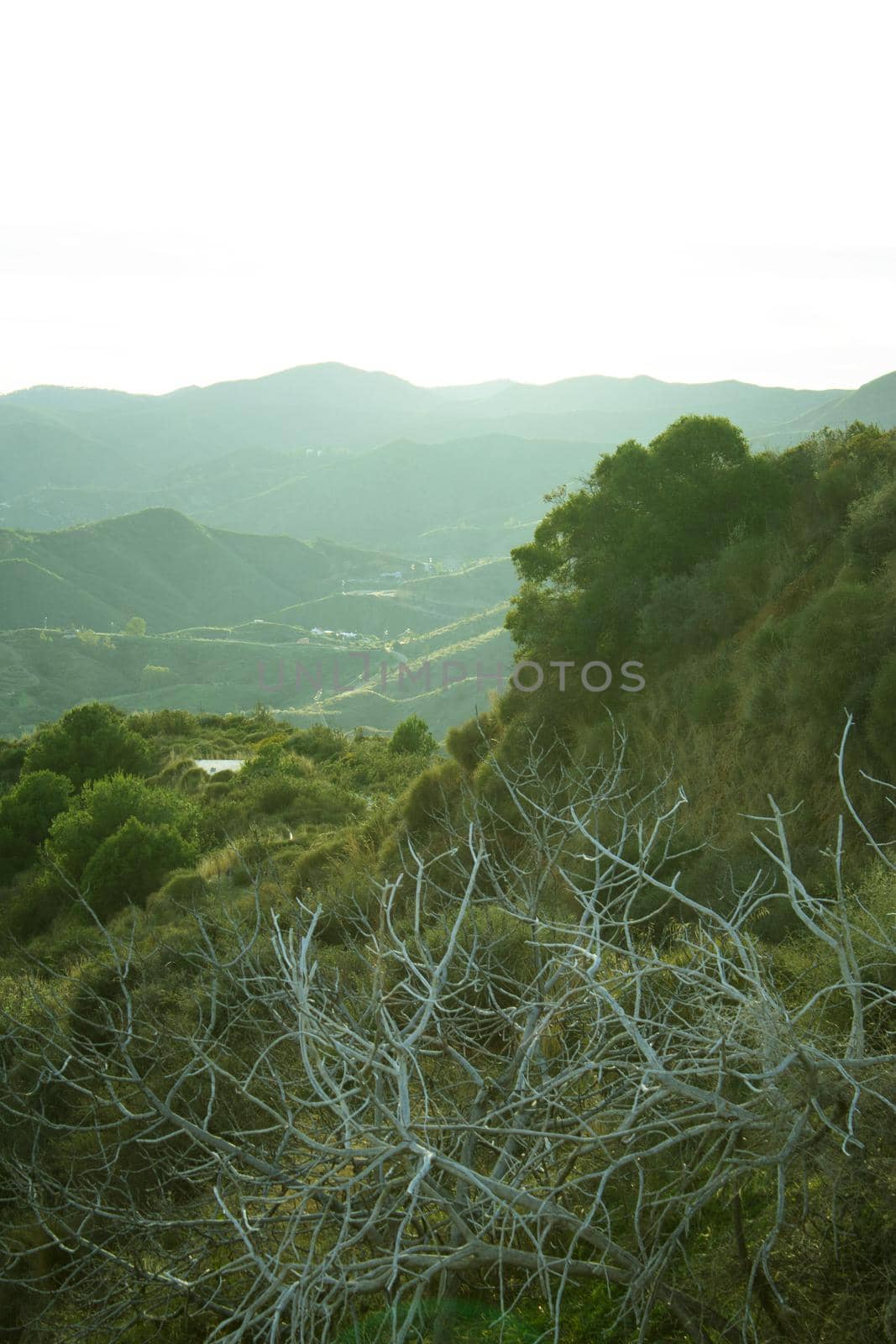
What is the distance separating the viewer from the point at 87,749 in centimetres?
3466

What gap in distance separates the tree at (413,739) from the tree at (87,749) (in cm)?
920

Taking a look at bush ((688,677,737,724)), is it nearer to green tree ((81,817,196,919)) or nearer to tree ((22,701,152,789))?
green tree ((81,817,196,919))

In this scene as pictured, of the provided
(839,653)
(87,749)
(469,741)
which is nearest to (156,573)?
(87,749)

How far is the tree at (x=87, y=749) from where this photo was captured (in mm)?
34156

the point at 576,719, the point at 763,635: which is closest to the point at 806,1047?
the point at 763,635

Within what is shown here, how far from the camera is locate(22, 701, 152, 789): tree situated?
34.2 m

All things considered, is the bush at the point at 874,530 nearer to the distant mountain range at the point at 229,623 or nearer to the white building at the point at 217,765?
the white building at the point at 217,765

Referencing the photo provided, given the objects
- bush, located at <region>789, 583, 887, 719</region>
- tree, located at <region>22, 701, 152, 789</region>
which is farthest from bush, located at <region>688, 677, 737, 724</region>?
tree, located at <region>22, 701, 152, 789</region>

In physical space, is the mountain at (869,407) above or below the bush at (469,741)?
above

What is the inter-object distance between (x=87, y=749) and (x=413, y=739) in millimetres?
11315

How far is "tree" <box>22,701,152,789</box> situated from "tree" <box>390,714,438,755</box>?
9199 mm

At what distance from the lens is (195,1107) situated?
1003 cm

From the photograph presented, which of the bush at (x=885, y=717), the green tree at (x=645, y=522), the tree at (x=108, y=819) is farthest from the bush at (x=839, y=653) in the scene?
the tree at (x=108, y=819)

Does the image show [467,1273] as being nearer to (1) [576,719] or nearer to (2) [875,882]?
(2) [875,882]
